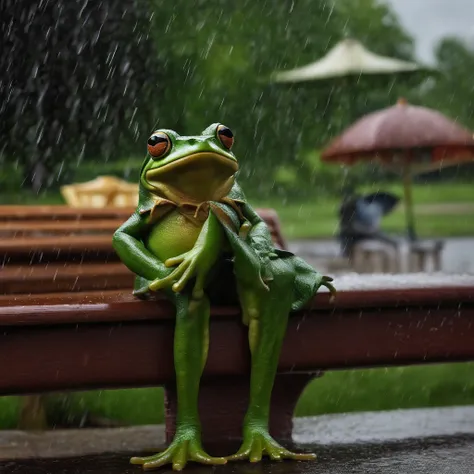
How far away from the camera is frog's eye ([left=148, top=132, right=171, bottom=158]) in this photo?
113 inches

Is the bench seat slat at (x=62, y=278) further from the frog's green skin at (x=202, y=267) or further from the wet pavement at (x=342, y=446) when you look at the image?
the frog's green skin at (x=202, y=267)

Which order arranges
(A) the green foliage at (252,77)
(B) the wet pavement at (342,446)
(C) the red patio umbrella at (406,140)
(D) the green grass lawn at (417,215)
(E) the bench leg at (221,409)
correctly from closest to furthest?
1. (B) the wet pavement at (342,446)
2. (E) the bench leg at (221,409)
3. (C) the red patio umbrella at (406,140)
4. (A) the green foliage at (252,77)
5. (D) the green grass lawn at (417,215)

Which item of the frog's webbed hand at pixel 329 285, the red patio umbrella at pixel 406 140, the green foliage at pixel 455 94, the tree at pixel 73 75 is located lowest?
the frog's webbed hand at pixel 329 285

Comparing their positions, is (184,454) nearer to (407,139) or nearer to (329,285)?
(329,285)

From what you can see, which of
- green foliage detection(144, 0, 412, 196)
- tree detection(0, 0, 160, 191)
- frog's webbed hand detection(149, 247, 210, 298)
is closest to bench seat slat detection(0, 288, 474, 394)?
frog's webbed hand detection(149, 247, 210, 298)

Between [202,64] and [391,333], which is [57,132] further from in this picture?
[391,333]

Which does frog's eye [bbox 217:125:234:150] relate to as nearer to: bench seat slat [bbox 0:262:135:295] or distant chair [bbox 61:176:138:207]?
bench seat slat [bbox 0:262:135:295]

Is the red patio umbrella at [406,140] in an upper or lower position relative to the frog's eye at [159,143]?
upper

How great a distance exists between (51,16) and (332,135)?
1488 cm

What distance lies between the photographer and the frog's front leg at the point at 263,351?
9.68 ft

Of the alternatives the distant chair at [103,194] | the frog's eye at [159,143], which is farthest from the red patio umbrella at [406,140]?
the frog's eye at [159,143]

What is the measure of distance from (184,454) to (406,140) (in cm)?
835

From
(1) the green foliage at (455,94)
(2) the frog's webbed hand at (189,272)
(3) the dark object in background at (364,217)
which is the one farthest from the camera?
(1) the green foliage at (455,94)

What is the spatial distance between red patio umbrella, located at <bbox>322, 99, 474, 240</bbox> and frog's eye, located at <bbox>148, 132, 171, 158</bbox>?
8105 mm
